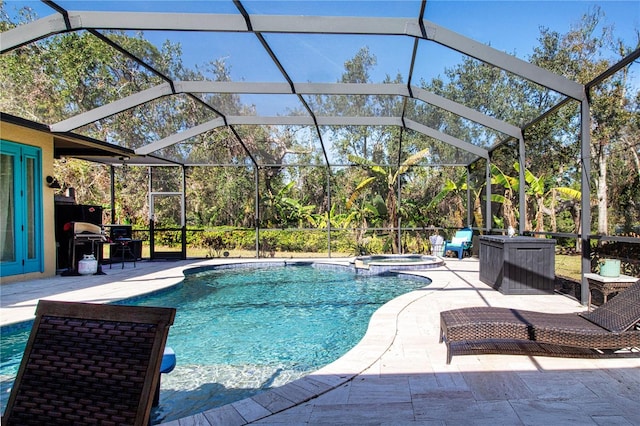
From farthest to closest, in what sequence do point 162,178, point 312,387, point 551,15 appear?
point 162,178 → point 551,15 → point 312,387

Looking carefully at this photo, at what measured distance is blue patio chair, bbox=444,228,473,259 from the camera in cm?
1162

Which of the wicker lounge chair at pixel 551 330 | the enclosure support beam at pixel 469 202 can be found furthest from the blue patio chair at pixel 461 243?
the wicker lounge chair at pixel 551 330

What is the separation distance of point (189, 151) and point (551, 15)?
1038cm

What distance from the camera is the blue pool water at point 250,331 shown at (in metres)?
3.58

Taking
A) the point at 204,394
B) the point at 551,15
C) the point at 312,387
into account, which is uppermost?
the point at 551,15

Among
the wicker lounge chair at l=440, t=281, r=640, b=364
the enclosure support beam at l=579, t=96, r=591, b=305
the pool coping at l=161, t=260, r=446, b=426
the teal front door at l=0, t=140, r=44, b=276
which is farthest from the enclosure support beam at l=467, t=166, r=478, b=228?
the teal front door at l=0, t=140, r=44, b=276

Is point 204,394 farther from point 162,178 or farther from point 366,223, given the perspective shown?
point 162,178

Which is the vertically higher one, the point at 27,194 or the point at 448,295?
the point at 27,194

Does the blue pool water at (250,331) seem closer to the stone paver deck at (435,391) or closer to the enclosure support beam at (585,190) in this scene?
the stone paver deck at (435,391)

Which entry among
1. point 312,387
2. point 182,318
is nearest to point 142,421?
point 312,387

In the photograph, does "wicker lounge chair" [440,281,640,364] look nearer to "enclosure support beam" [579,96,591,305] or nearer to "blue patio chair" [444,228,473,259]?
"enclosure support beam" [579,96,591,305]

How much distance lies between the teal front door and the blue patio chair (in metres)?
10.2

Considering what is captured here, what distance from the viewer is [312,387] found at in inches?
113

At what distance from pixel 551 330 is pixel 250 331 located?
11.3ft
